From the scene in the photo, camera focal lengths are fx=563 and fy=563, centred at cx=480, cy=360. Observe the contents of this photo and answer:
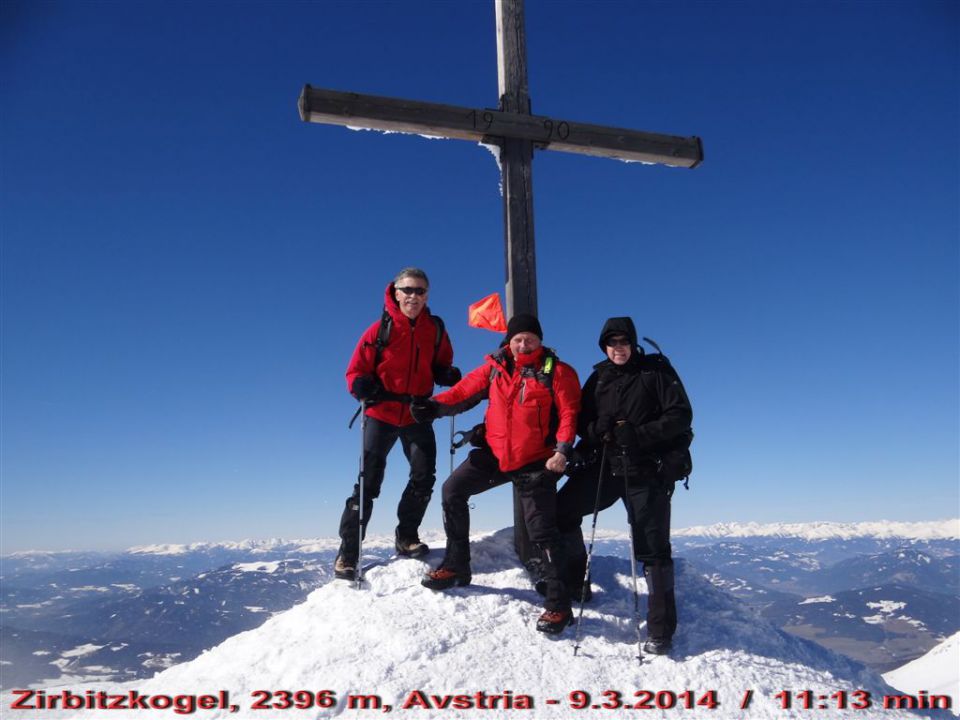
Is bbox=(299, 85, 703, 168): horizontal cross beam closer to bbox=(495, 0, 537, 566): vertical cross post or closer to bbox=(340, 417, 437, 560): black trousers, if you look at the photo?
bbox=(495, 0, 537, 566): vertical cross post

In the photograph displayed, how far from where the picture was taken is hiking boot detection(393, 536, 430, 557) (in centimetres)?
622

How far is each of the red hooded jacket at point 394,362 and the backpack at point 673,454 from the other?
93.4 inches

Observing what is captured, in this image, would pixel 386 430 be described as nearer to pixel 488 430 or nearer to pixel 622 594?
pixel 488 430

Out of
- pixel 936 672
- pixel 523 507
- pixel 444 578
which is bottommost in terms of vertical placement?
pixel 936 672

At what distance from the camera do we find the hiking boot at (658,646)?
4953 millimetres

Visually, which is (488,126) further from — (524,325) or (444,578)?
(444,578)

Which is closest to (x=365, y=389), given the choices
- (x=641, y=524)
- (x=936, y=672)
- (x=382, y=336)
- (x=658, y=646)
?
(x=382, y=336)

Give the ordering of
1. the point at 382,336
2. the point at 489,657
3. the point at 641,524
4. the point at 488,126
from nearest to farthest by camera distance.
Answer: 1. the point at 489,657
2. the point at 641,524
3. the point at 382,336
4. the point at 488,126

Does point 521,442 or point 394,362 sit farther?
point 394,362

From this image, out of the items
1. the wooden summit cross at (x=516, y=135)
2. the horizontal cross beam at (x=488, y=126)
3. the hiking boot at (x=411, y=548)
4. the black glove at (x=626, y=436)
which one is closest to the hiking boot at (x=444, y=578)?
the hiking boot at (x=411, y=548)

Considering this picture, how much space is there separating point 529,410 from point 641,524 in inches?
57.7

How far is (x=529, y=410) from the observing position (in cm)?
548

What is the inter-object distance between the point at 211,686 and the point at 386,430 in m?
2.65

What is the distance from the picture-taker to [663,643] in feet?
16.3
